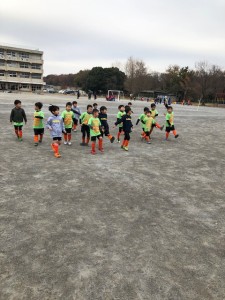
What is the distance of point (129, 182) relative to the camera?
632 cm

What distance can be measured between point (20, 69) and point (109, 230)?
8193 centimetres

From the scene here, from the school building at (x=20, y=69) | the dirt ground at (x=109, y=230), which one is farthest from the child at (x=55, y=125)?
the school building at (x=20, y=69)

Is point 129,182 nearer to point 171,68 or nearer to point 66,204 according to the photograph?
point 66,204

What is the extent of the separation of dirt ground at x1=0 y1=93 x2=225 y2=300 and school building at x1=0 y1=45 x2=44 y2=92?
75669 millimetres

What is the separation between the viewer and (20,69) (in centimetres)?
7688

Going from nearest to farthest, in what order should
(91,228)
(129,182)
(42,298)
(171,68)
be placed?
(42,298) → (91,228) → (129,182) → (171,68)

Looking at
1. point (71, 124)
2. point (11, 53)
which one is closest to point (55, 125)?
point (71, 124)

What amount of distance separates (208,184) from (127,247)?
3640 millimetres

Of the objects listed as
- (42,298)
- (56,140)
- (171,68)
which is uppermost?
(171,68)

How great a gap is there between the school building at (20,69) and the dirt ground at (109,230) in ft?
248

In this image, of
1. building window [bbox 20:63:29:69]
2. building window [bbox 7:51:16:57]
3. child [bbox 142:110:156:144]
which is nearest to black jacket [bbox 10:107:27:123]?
child [bbox 142:110:156:144]

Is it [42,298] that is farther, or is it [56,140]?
[56,140]

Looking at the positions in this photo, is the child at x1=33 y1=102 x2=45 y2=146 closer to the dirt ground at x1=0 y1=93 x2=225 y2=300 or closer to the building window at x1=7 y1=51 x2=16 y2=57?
the dirt ground at x1=0 y1=93 x2=225 y2=300

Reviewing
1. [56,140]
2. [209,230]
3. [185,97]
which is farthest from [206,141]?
[185,97]
